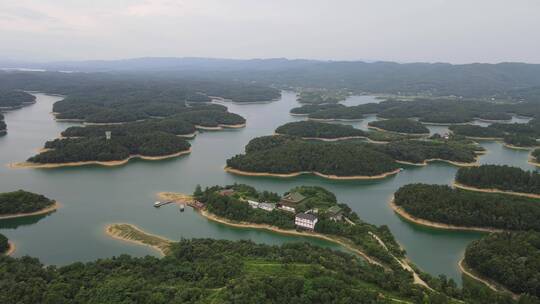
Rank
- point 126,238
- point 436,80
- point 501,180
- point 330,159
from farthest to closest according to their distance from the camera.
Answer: point 436,80, point 330,159, point 501,180, point 126,238

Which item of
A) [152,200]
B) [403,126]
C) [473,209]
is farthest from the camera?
[403,126]

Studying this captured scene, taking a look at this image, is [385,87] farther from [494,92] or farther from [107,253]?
[107,253]

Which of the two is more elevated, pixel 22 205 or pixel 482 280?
pixel 22 205

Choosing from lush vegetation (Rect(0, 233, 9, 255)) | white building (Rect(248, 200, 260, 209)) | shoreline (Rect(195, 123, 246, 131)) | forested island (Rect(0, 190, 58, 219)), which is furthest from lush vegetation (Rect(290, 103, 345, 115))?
lush vegetation (Rect(0, 233, 9, 255))

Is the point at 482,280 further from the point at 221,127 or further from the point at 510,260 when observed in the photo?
the point at 221,127

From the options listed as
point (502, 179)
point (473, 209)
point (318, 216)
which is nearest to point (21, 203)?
point (318, 216)

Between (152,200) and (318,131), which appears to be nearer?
(152,200)
